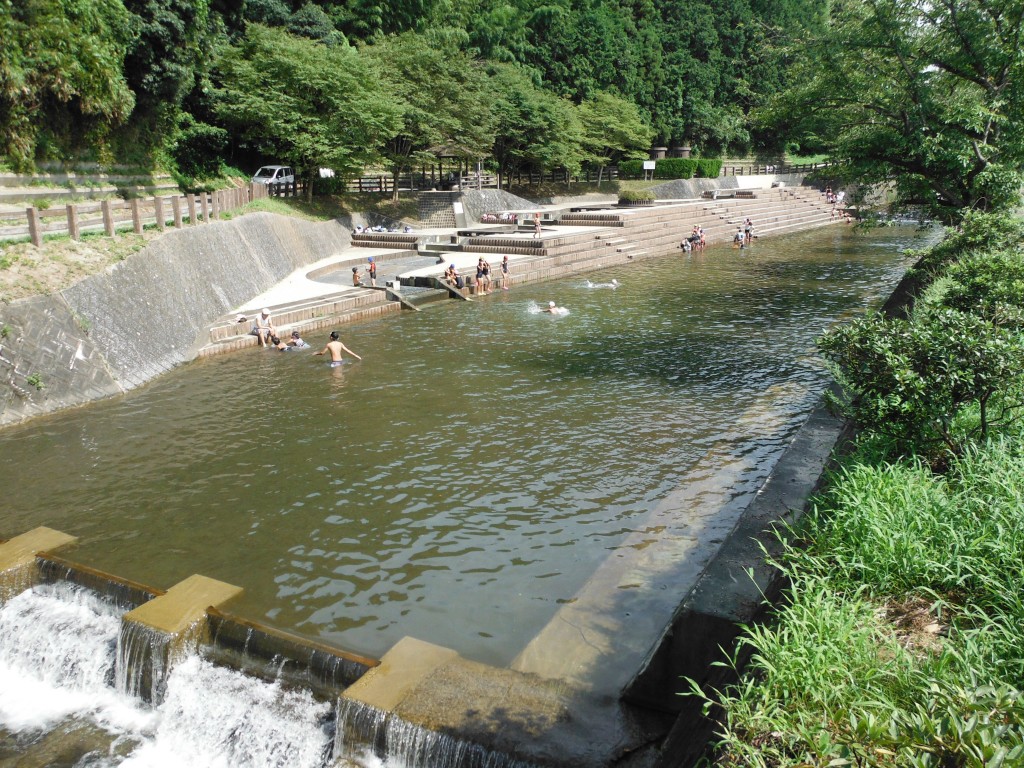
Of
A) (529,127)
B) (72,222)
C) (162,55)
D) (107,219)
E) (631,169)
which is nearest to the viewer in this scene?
(72,222)

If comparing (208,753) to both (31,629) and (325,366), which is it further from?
(325,366)

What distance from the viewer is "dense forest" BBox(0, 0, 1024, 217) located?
719 inches

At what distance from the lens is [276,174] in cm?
3719

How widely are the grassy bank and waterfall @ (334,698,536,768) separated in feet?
6.51

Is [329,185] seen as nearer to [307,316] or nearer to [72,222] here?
[307,316]

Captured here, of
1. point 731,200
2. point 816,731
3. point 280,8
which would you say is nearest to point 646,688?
point 816,731

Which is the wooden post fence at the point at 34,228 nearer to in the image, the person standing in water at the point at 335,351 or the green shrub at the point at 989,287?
the person standing in water at the point at 335,351

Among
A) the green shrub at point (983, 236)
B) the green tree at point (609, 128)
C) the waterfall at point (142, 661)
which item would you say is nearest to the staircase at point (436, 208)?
the green tree at point (609, 128)

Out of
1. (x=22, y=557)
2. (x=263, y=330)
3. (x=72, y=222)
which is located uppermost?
(x=72, y=222)

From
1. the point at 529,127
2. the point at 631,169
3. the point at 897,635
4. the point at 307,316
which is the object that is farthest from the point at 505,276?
the point at 631,169

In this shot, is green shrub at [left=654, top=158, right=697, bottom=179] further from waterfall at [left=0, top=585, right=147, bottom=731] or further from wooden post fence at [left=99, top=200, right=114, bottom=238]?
waterfall at [left=0, top=585, right=147, bottom=731]

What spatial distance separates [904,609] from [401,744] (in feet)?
13.6

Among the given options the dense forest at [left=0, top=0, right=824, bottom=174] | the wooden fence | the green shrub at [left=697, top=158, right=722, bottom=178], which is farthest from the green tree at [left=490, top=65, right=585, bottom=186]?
the wooden fence

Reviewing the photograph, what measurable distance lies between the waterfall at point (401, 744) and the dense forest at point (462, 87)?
1800 centimetres
